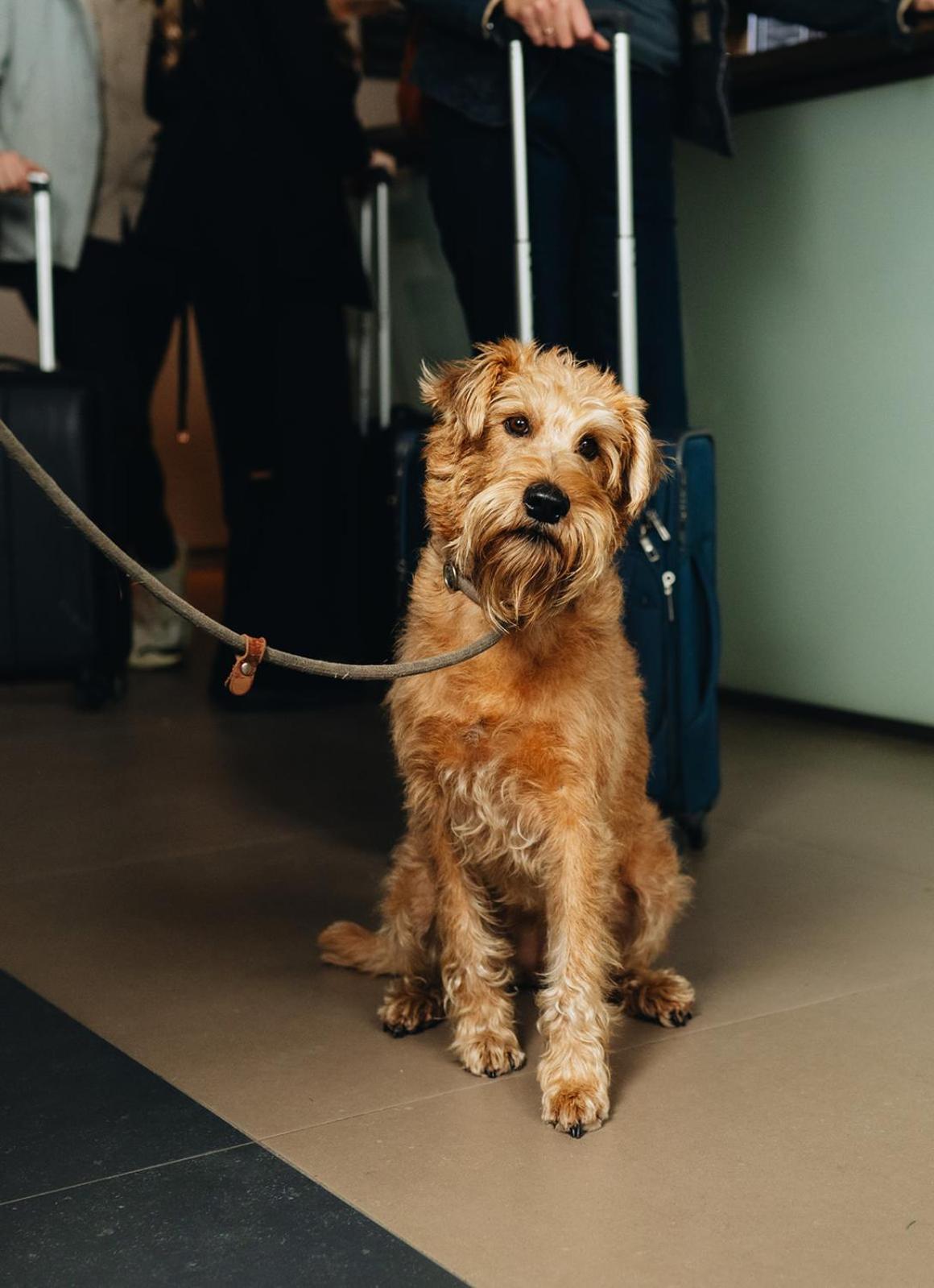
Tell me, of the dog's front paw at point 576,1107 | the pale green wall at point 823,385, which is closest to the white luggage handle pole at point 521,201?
the pale green wall at point 823,385

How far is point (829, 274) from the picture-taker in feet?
Answer: 12.0

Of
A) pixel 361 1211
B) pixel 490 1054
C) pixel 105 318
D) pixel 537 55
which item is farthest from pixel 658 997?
pixel 105 318

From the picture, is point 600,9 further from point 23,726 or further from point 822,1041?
point 23,726

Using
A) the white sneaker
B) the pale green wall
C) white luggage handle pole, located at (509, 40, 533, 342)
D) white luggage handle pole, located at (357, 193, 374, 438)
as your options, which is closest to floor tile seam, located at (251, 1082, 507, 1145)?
white luggage handle pole, located at (509, 40, 533, 342)

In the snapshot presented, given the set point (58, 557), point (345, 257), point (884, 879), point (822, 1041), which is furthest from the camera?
point (345, 257)

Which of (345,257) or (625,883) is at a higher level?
(345,257)

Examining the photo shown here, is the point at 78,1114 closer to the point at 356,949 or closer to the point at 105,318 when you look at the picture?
the point at 356,949

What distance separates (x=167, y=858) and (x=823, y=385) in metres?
1.94

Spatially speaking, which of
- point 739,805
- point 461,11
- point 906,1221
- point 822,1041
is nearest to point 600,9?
point 461,11

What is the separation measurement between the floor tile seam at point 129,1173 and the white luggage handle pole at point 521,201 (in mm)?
1658

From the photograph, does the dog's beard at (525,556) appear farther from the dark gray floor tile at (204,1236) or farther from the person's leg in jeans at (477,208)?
the person's leg in jeans at (477,208)

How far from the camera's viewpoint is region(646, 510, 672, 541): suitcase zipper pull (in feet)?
8.92

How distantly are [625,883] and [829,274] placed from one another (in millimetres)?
2012

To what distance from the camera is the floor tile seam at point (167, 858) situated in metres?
2.73
